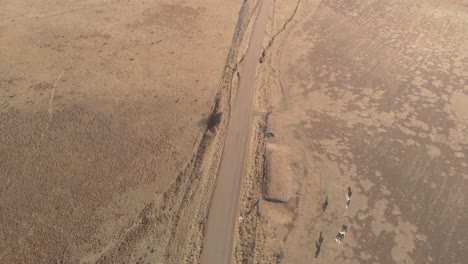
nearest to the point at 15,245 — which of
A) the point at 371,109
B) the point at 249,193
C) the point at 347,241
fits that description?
the point at 249,193

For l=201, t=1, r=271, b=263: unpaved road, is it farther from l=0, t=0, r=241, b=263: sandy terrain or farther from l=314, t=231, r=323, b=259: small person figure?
l=314, t=231, r=323, b=259: small person figure

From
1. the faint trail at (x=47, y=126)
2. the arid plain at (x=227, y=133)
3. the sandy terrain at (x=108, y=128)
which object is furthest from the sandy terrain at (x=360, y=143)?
the faint trail at (x=47, y=126)

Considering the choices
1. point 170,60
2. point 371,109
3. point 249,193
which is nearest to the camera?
point 249,193

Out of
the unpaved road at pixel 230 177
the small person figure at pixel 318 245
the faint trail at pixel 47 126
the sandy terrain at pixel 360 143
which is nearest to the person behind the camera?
the small person figure at pixel 318 245

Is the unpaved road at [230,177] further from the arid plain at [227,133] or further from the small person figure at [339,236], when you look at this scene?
the small person figure at [339,236]

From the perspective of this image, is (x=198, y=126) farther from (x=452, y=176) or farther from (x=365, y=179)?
(x=452, y=176)

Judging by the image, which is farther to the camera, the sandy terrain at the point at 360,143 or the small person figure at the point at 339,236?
the sandy terrain at the point at 360,143
